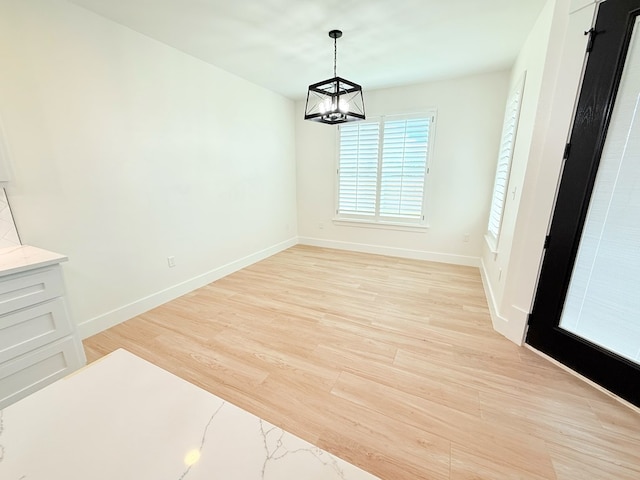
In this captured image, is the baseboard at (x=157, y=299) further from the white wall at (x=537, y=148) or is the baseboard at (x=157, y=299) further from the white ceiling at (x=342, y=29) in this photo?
the white wall at (x=537, y=148)

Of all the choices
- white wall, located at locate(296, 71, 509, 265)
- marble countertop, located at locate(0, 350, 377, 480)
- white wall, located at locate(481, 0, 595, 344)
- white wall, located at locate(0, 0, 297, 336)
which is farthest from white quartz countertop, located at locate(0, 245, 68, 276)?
white wall, located at locate(296, 71, 509, 265)

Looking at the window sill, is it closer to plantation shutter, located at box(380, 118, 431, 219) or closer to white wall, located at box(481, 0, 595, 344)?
plantation shutter, located at box(380, 118, 431, 219)

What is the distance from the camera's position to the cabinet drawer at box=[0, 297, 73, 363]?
59.1 inches

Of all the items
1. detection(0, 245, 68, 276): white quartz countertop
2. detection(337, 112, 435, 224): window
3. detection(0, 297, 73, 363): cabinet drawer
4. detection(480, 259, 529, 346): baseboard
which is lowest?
detection(480, 259, 529, 346): baseboard

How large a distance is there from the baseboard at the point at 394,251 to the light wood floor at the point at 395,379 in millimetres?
971

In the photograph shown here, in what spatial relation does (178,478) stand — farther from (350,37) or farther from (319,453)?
(350,37)

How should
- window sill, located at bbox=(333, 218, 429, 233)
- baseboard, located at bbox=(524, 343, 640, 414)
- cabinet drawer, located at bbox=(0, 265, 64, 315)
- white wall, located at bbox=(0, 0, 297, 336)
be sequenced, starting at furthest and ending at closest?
1. window sill, located at bbox=(333, 218, 429, 233)
2. white wall, located at bbox=(0, 0, 297, 336)
3. baseboard, located at bbox=(524, 343, 640, 414)
4. cabinet drawer, located at bbox=(0, 265, 64, 315)

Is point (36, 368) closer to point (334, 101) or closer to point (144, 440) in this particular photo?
point (144, 440)

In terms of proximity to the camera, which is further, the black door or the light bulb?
the light bulb

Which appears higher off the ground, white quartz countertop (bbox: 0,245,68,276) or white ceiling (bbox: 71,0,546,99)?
white ceiling (bbox: 71,0,546,99)

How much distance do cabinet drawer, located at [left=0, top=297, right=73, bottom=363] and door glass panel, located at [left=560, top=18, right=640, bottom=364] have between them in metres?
3.49

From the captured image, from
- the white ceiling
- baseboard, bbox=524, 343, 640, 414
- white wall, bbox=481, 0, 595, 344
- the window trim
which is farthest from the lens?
the window trim

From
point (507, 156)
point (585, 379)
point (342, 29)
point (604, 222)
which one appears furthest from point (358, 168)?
point (585, 379)

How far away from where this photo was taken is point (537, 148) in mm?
1996
